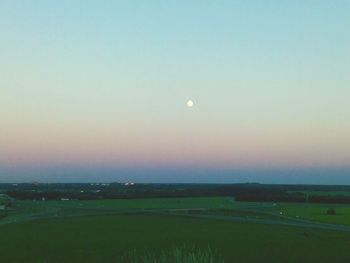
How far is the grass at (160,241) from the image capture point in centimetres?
4962

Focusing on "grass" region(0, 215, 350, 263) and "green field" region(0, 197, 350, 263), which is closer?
"grass" region(0, 215, 350, 263)

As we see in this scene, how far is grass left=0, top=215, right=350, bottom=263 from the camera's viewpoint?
49.6 m

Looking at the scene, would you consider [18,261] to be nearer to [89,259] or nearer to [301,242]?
[89,259]

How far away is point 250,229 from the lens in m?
73.8

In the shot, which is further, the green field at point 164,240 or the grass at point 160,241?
the green field at point 164,240

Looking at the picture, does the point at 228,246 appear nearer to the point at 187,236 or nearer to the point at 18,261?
the point at 187,236

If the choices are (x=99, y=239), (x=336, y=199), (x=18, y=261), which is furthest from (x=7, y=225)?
(x=336, y=199)

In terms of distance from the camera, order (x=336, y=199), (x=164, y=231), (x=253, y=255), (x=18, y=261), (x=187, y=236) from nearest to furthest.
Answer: (x=18, y=261) < (x=253, y=255) < (x=187, y=236) < (x=164, y=231) < (x=336, y=199)

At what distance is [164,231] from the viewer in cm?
7056

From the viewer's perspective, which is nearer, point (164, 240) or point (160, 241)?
point (160, 241)

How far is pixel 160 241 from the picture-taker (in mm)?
59688

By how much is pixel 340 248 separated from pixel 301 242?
519cm

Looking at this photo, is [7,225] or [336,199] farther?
[336,199]

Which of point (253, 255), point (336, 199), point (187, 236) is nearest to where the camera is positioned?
point (253, 255)
